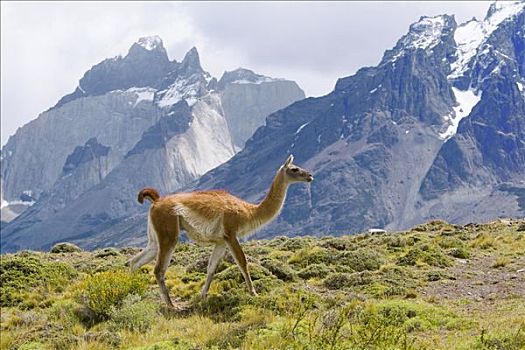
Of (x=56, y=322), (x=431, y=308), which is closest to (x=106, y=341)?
(x=56, y=322)

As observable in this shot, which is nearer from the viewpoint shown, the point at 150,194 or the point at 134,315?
the point at 134,315

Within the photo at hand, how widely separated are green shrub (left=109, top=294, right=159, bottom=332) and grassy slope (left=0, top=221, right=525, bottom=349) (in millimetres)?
21

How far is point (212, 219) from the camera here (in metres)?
12.5

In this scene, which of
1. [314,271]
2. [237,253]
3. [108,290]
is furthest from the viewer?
[314,271]

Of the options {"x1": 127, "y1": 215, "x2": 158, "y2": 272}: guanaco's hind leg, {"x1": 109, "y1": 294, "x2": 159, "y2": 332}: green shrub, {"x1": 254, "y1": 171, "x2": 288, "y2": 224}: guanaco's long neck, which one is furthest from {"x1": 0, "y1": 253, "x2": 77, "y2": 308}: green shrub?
{"x1": 254, "y1": 171, "x2": 288, "y2": 224}: guanaco's long neck

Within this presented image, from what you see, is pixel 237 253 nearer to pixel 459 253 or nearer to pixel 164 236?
pixel 164 236

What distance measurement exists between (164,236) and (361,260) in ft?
22.2

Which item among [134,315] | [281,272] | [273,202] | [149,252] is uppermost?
[273,202]

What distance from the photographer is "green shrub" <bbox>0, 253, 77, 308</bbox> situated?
52.2ft

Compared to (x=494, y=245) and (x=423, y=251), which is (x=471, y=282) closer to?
(x=423, y=251)

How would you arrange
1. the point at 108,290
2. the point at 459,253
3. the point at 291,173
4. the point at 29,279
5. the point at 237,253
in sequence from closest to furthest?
the point at 237,253 < the point at 291,173 < the point at 108,290 < the point at 29,279 < the point at 459,253

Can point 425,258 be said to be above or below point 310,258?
below

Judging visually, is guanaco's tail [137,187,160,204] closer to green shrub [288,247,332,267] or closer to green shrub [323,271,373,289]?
green shrub [323,271,373,289]

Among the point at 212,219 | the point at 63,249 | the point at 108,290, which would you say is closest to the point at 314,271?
the point at 212,219
